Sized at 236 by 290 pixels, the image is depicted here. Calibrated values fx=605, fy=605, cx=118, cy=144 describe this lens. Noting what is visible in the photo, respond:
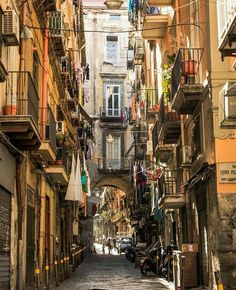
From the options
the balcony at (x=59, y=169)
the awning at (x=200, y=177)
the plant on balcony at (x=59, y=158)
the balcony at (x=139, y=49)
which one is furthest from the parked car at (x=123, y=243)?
the awning at (x=200, y=177)

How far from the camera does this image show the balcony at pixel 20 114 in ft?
39.9

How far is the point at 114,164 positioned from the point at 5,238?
3789 centimetres

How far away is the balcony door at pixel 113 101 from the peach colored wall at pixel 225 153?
37.1 m

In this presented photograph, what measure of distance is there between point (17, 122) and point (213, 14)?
230 inches

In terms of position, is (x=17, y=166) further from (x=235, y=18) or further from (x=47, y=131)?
(x=235, y=18)

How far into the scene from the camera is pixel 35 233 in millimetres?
17750

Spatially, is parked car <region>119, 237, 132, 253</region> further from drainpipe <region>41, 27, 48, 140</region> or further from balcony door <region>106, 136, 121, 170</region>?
drainpipe <region>41, 27, 48, 140</region>

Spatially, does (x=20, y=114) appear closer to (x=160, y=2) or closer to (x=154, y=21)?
(x=160, y=2)

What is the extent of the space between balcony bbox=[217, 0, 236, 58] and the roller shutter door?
540cm

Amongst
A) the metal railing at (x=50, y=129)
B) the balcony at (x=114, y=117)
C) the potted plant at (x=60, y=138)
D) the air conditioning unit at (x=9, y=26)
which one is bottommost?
the metal railing at (x=50, y=129)

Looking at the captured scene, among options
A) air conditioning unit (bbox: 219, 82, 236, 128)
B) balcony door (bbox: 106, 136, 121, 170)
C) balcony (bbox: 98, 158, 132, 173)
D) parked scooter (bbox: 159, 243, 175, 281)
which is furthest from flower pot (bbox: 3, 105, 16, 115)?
balcony door (bbox: 106, 136, 121, 170)

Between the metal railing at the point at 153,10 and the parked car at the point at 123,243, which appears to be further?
the parked car at the point at 123,243

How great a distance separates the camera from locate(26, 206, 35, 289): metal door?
16.1 meters

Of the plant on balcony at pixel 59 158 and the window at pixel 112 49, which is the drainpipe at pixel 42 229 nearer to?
the plant on balcony at pixel 59 158
